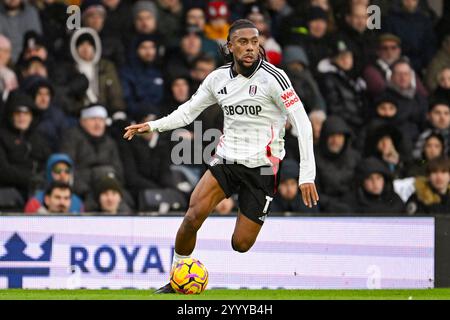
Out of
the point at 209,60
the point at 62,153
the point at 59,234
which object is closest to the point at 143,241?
the point at 59,234

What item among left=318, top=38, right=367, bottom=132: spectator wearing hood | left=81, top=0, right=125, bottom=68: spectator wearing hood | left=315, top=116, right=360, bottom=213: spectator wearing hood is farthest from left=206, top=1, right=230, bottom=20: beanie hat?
left=315, top=116, right=360, bottom=213: spectator wearing hood

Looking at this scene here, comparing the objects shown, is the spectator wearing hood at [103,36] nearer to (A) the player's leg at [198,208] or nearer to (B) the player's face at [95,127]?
(B) the player's face at [95,127]

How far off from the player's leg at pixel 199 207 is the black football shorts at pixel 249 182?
0.20 feet

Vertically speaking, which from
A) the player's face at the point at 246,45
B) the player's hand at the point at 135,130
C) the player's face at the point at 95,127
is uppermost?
the player's face at the point at 95,127

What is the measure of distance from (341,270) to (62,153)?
138 inches

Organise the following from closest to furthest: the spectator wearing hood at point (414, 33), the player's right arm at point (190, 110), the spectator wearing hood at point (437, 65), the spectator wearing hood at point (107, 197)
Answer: the player's right arm at point (190, 110), the spectator wearing hood at point (107, 197), the spectator wearing hood at point (437, 65), the spectator wearing hood at point (414, 33)

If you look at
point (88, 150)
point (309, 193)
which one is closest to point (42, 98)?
point (88, 150)

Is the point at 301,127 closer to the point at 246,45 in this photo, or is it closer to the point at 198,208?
the point at 246,45

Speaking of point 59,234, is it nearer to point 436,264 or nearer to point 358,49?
point 436,264

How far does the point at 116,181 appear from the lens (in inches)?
533

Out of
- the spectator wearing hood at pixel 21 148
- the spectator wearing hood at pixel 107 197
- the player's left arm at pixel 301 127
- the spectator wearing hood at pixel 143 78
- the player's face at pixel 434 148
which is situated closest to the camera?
the player's left arm at pixel 301 127

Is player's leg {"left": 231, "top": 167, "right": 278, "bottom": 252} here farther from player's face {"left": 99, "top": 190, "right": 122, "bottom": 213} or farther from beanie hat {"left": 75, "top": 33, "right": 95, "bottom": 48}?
beanie hat {"left": 75, "top": 33, "right": 95, "bottom": 48}

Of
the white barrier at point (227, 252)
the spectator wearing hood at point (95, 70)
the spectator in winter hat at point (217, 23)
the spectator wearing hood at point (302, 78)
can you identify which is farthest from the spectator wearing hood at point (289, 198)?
the spectator in winter hat at point (217, 23)

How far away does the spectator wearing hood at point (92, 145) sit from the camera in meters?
14.0
